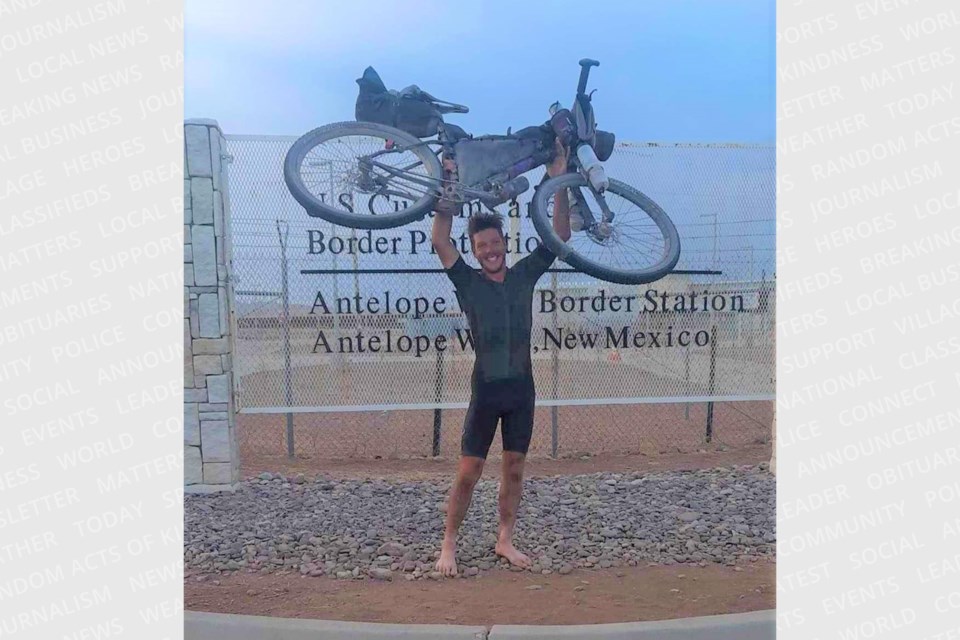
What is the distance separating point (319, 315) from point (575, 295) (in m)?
1.85

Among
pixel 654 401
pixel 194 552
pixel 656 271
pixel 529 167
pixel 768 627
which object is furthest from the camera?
pixel 654 401

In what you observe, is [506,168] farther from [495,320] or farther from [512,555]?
[512,555]

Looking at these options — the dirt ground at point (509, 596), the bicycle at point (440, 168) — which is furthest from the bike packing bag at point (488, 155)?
the dirt ground at point (509, 596)

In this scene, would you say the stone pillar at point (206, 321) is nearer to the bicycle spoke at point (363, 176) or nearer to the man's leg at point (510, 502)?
the bicycle spoke at point (363, 176)

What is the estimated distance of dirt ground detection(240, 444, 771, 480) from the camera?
550 centimetres

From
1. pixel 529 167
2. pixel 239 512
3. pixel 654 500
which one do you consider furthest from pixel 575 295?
pixel 239 512

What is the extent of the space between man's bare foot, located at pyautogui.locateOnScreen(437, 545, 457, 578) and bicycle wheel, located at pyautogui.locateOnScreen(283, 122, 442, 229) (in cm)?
205

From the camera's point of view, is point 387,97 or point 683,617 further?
point 387,97

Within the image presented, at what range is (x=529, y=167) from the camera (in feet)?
14.3

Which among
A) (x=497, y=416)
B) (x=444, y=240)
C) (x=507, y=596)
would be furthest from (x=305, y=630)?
(x=444, y=240)

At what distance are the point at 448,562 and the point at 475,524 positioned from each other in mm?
735

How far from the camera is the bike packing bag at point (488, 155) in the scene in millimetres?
4273

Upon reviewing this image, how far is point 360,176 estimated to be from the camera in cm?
436

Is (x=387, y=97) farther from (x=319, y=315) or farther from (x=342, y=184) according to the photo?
(x=319, y=315)
